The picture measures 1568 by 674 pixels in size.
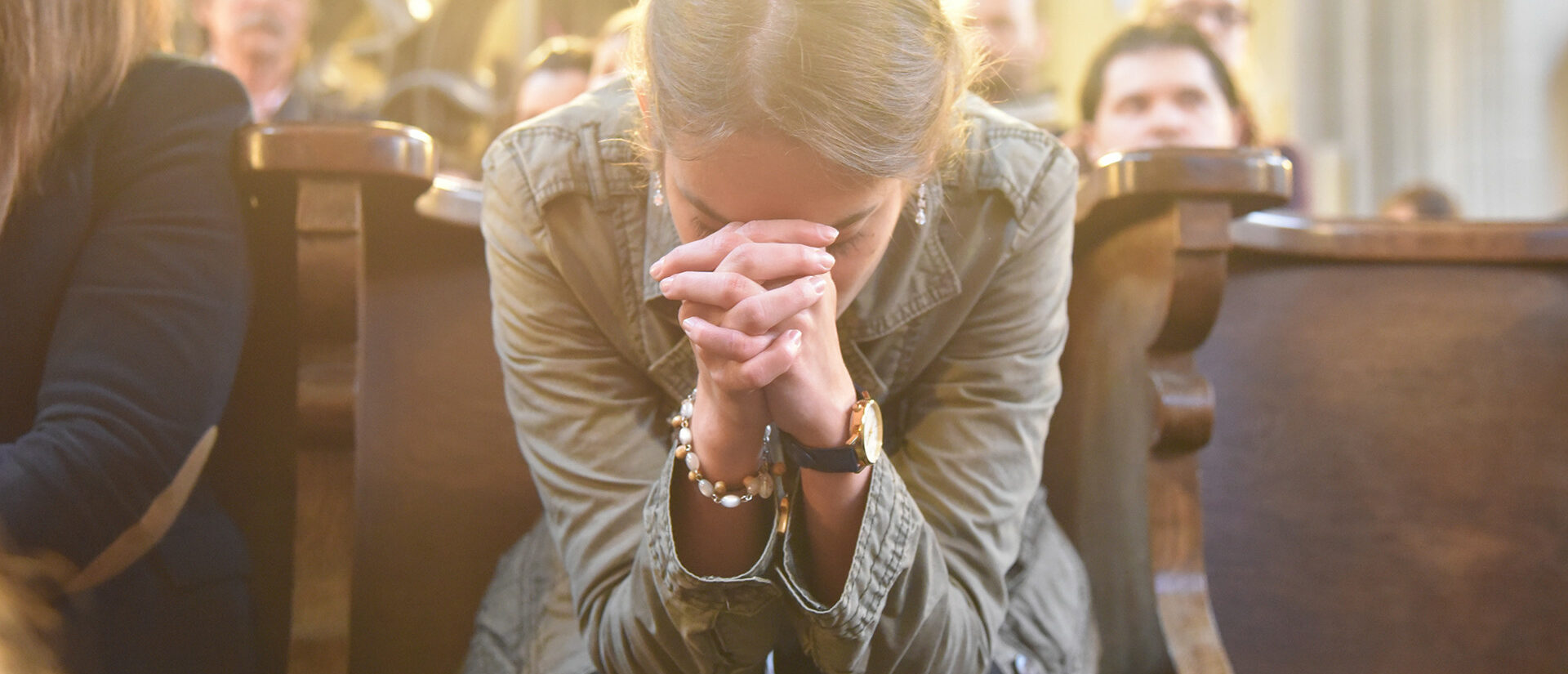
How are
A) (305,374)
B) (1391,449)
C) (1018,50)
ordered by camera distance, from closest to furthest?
(305,374)
(1391,449)
(1018,50)

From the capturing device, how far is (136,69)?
0.90 meters

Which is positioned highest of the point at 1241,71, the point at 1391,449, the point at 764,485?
the point at 1241,71

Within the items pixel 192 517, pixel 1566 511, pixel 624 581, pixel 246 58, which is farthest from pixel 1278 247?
pixel 246 58

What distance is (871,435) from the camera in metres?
0.71

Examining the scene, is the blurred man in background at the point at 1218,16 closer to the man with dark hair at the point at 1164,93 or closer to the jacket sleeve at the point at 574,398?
the man with dark hair at the point at 1164,93

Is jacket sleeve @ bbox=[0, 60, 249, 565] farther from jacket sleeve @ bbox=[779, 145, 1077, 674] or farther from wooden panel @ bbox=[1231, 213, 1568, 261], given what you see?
wooden panel @ bbox=[1231, 213, 1568, 261]

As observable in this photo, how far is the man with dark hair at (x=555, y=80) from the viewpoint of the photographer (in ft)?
7.04

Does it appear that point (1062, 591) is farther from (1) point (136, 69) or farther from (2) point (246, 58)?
(2) point (246, 58)

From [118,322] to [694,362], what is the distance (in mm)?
421

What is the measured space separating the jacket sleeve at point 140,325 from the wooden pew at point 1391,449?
0.93 m

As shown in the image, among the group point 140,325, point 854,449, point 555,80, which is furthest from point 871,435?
point 555,80

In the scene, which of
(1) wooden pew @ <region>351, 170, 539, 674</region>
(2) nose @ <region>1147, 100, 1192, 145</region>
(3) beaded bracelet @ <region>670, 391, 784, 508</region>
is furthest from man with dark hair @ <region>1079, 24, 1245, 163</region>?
(3) beaded bracelet @ <region>670, 391, 784, 508</region>

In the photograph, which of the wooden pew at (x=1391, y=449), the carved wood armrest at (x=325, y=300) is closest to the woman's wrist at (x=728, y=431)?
the carved wood armrest at (x=325, y=300)

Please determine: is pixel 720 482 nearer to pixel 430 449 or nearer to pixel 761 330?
pixel 761 330
